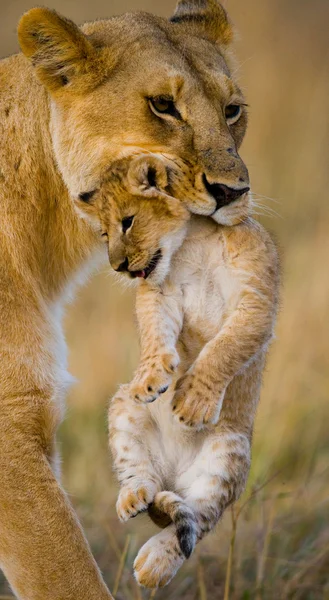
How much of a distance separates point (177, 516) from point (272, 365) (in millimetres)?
3390

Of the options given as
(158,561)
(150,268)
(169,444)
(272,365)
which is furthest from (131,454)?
(272,365)

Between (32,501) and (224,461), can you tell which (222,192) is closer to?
(224,461)

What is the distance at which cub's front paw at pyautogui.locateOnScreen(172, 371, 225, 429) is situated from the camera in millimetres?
3160

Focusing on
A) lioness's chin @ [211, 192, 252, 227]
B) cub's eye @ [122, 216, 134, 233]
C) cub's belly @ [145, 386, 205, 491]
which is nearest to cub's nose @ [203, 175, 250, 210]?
lioness's chin @ [211, 192, 252, 227]

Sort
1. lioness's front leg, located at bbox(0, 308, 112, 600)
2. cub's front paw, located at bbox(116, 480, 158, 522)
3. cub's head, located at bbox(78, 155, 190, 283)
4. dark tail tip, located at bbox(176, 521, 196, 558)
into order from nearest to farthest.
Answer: dark tail tip, located at bbox(176, 521, 196, 558) < cub's front paw, located at bbox(116, 480, 158, 522) < cub's head, located at bbox(78, 155, 190, 283) < lioness's front leg, located at bbox(0, 308, 112, 600)

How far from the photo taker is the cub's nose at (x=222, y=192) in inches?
131

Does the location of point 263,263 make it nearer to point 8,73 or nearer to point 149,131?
point 149,131

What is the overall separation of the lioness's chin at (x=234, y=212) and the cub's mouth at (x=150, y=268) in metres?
0.20

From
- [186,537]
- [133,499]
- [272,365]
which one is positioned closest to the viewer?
[186,537]

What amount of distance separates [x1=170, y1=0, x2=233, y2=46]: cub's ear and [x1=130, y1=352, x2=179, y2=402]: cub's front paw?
1.65 metres

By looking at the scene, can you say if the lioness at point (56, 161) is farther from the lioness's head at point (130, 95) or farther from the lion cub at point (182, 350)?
the lion cub at point (182, 350)

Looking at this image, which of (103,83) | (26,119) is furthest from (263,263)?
(26,119)

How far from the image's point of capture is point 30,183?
4.09m

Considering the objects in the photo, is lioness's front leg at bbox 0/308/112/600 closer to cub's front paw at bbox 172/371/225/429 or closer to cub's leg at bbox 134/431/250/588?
cub's leg at bbox 134/431/250/588
